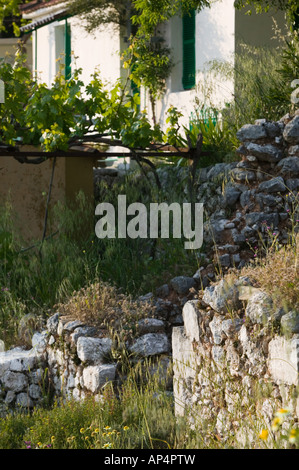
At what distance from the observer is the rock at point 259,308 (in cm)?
463

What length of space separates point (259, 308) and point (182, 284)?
2.58 meters

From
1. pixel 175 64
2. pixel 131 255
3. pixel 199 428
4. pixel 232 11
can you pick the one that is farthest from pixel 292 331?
pixel 175 64

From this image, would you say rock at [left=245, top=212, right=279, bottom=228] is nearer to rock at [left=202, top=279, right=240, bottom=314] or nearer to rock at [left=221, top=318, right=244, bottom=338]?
rock at [left=202, top=279, right=240, bottom=314]

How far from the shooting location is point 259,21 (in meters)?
12.2

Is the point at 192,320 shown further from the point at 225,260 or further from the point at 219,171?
the point at 219,171

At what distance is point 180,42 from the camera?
14.1 m

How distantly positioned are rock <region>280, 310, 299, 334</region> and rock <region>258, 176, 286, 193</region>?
11.9 feet

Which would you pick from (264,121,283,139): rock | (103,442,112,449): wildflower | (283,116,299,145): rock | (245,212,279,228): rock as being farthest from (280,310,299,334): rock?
(264,121,283,139): rock

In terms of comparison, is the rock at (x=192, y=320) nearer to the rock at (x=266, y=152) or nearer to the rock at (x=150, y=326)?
the rock at (x=150, y=326)

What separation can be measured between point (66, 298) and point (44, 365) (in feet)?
2.55

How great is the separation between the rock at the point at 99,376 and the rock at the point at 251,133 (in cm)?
347

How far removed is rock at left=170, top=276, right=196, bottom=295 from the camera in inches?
284

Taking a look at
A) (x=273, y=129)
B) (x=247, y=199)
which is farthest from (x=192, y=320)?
(x=273, y=129)

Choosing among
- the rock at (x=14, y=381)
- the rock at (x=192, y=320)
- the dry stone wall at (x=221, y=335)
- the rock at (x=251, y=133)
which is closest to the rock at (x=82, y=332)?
the dry stone wall at (x=221, y=335)
